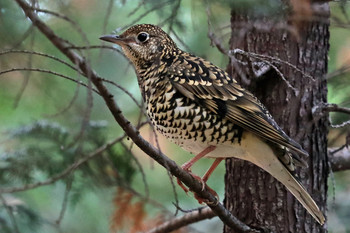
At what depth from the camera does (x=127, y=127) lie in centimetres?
276

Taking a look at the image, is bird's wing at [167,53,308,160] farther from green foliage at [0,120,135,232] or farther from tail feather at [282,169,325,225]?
green foliage at [0,120,135,232]

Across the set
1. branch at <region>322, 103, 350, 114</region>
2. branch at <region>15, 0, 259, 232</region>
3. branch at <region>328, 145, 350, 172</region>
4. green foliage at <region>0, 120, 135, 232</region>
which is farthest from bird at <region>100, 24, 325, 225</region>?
green foliage at <region>0, 120, 135, 232</region>

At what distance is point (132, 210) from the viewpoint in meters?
5.04

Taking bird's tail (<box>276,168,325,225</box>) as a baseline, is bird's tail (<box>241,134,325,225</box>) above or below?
above

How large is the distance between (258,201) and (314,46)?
3.82 feet

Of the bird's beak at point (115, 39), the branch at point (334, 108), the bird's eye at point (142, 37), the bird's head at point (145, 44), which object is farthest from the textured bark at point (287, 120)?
the bird's beak at point (115, 39)

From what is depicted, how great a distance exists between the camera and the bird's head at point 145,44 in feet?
13.1

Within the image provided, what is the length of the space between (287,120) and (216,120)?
24.2 inches

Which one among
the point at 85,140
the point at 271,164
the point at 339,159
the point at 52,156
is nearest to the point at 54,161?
the point at 52,156

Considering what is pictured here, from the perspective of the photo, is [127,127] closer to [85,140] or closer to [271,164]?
[271,164]

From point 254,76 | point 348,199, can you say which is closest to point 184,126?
point 254,76

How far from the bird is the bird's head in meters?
0.05

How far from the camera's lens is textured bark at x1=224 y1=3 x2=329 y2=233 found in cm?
393

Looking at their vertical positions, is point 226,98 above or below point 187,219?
above
